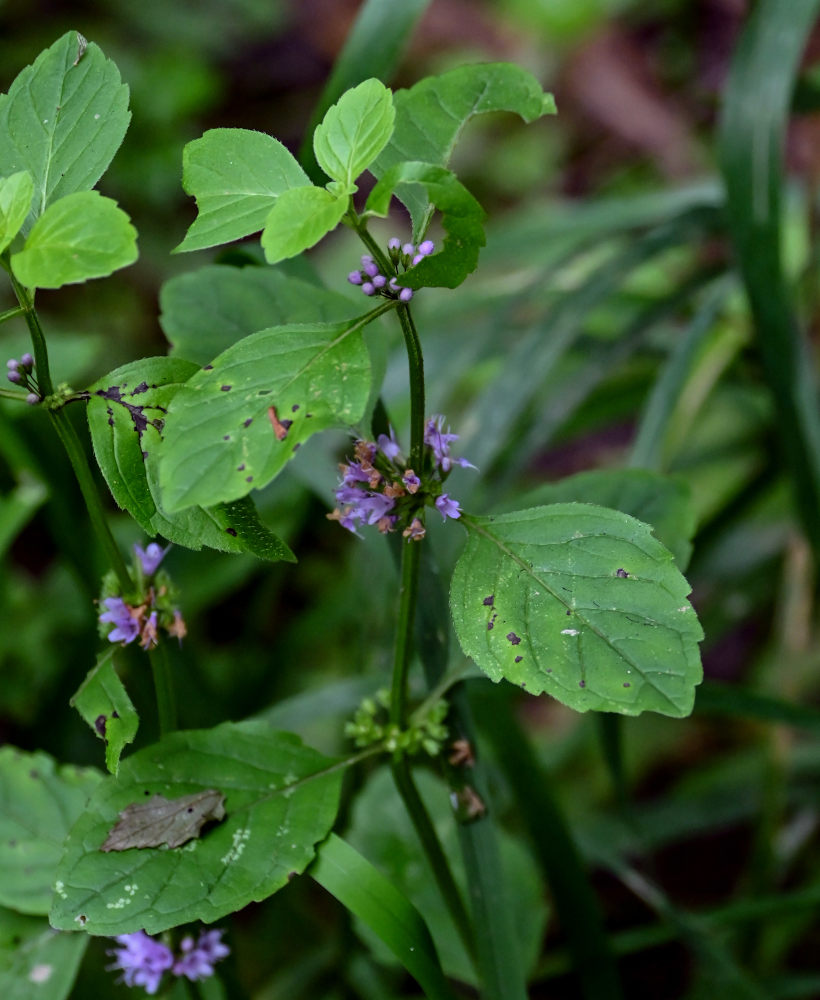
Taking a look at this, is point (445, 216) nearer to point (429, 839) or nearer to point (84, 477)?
point (84, 477)

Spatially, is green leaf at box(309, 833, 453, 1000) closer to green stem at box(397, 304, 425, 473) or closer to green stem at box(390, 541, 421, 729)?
green stem at box(390, 541, 421, 729)

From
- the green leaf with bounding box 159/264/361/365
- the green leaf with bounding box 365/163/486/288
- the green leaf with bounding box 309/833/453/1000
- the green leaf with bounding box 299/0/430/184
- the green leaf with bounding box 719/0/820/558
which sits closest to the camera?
the green leaf with bounding box 365/163/486/288

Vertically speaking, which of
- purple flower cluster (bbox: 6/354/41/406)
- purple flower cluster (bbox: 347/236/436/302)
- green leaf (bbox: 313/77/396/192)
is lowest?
purple flower cluster (bbox: 6/354/41/406)

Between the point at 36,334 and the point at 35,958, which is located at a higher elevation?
the point at 36,334

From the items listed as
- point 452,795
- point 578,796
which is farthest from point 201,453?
point 578,796

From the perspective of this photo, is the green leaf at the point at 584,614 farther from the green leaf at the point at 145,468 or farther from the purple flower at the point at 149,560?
the purple flower at the point at 149,560

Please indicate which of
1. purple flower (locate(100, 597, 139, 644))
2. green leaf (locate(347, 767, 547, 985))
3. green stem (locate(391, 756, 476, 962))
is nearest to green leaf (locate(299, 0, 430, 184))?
purple flower (locate(100, 597, 139, 644))

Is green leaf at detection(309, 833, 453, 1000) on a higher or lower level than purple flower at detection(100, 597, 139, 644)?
lower

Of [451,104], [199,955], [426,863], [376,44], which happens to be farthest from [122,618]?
[376,44]
